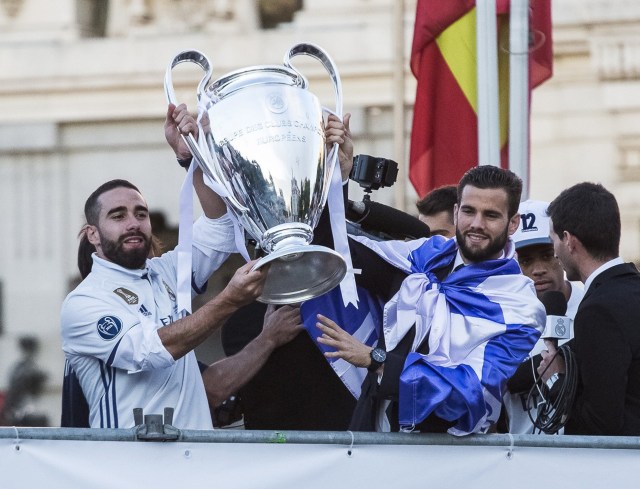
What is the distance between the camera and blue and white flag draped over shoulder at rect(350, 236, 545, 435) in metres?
3.61

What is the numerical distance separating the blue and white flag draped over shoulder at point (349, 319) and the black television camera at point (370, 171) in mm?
301

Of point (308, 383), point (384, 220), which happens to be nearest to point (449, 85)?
point (384, 220)

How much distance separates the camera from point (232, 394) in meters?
4.50

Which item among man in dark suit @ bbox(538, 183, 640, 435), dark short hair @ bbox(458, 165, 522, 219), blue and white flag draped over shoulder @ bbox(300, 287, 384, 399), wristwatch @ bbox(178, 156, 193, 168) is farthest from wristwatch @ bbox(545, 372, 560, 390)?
wristwatch @ bbox(178, 156, 193, 168)

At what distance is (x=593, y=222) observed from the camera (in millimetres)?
4012

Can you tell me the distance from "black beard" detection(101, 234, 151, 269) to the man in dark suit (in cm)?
114

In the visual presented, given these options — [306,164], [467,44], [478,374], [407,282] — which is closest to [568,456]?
[478,374]

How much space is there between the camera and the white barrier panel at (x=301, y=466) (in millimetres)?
3498

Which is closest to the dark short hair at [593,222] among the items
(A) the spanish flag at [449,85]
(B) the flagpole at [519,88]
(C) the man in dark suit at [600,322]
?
(C) the man in dark suit at [600,322]

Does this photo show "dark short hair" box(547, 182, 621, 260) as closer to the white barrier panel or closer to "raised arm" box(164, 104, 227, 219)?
the white barrier panel

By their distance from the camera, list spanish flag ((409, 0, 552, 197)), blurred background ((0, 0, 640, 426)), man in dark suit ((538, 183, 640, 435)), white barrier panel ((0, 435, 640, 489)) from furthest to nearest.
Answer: blurred background ((0, 0, 640, 426)) → spanish flag ((409, 0, 552, 197)) → man in dark suit ((538, 183, 640, 435)) → white barrier panel ((0, 435, 640, 489))

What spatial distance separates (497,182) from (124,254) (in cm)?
106

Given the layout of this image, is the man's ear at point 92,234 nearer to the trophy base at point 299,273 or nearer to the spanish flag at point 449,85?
the trophy base at point 299,273

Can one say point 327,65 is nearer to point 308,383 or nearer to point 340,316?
point 340,316
